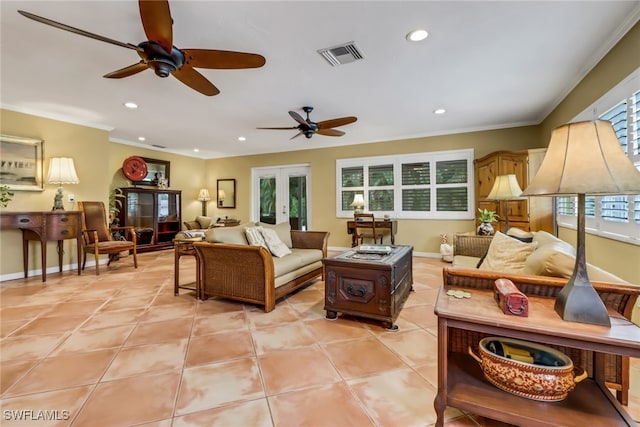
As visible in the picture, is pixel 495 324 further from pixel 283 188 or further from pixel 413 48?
pixel 283 188

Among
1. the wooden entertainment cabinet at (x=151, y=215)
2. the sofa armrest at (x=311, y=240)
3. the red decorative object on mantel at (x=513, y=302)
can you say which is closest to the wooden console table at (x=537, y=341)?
the red decorative object on mantel at (x=513, y=302)

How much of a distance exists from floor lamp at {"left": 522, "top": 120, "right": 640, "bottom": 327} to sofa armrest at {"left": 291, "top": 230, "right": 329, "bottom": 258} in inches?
112

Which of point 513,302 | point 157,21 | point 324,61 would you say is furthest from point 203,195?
point 513,302

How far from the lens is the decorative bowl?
3.85ft

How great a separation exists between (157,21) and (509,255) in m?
2.83

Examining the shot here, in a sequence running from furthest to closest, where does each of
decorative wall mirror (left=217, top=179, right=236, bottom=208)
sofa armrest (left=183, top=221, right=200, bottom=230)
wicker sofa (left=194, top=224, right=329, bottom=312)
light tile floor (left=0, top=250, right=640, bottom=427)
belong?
decorative wall mirror (left=217, top=179, right=236, bottom=208)
sofa armrest (left=183, top=221, right=200, bottom=230)
wicker sofa (left=194, top=224, right=329, bottom=312)
light tile floor (left=0, top=250, right=640, bottom=427)

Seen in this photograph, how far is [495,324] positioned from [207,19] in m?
2.68

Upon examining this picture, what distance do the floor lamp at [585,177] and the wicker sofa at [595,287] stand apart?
213 millimetres

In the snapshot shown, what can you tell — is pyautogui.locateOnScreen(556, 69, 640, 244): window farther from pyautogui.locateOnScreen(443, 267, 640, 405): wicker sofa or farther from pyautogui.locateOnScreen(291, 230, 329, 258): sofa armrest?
pyautogui.locateOnScreen(291, 230, 329, 258): sofa armrest

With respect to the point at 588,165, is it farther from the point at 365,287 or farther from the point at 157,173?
the point at 157,173

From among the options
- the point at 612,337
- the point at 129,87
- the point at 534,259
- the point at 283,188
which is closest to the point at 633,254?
the point at 534,259

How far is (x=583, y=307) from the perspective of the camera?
1098 mm

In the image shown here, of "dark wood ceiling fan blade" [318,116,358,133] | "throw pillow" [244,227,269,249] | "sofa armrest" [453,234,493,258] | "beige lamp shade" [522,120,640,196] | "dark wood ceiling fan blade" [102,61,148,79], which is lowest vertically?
"sofa armrest" [453,234,493,258]

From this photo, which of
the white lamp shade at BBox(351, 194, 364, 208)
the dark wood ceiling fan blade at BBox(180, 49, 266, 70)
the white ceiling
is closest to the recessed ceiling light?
the white ceiling
